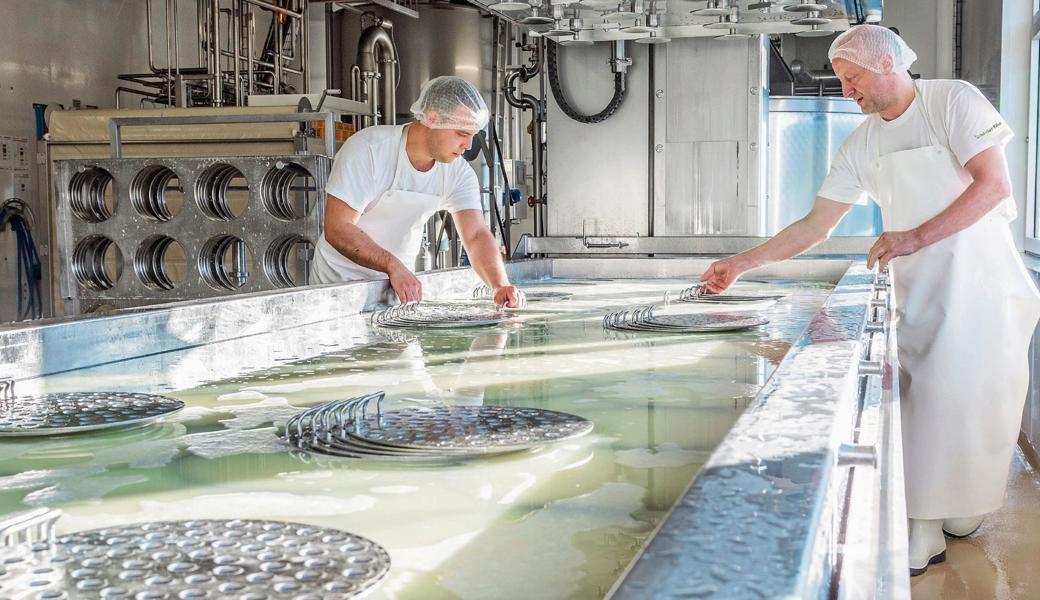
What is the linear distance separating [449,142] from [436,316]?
75cm

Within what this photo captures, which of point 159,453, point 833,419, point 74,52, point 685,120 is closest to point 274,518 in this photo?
point 159,453

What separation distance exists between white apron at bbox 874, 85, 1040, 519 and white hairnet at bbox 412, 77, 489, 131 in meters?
1.14

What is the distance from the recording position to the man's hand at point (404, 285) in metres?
2.68

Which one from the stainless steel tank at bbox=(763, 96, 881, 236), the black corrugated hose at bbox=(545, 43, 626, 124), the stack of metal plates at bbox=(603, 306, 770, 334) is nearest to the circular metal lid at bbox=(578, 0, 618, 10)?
the black corrugated hose at bbox=(545, 43, 626, 124)

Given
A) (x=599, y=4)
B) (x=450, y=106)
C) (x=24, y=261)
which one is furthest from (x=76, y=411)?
(x=24, y=261)

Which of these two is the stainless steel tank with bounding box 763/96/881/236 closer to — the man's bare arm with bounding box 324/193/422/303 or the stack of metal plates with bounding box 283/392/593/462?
the man's bare arm with bounding box 324/193/422/303

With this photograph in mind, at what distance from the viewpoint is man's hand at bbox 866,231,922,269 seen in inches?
106

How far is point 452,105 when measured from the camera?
2.84m

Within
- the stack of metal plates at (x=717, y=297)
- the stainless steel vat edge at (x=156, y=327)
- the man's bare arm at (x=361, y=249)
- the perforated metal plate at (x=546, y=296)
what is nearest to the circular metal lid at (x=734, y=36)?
the perforated metal plate at (x=546, y=296)

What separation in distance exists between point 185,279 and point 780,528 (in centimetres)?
432

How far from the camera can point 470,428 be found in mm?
1105

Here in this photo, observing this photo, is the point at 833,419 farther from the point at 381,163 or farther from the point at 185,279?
the point at 185,279

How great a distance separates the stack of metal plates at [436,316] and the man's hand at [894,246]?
3.28 ft

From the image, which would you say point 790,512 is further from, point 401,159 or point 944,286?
point 401,159
